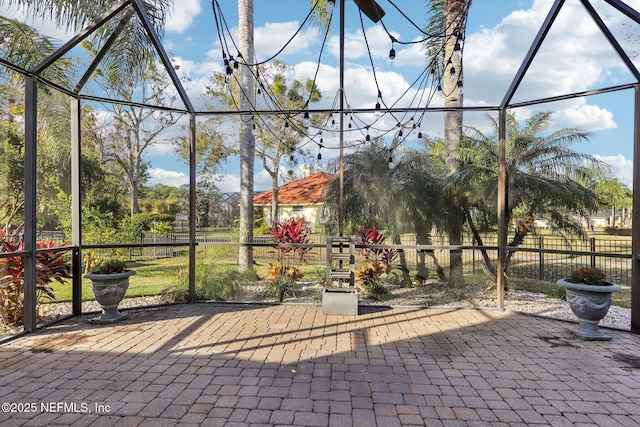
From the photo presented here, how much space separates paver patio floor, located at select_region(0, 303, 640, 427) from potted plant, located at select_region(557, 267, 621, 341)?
18 cm

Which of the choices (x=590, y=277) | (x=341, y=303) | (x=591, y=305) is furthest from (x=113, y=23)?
(x=591, y=305)

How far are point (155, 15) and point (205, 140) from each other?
8.39 m

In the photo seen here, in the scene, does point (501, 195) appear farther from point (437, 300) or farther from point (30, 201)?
point (30, 201)

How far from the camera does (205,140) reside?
13.8m

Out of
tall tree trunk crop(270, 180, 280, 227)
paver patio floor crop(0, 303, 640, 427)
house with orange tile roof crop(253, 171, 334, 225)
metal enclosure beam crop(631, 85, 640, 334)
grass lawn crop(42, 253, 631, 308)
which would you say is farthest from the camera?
tall tree trunk crop(270, 180, 280, 227)

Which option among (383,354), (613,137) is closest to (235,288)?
(383,354)

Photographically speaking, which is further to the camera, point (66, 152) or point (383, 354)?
point (66, 152)

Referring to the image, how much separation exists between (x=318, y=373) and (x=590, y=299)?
9.97 feet

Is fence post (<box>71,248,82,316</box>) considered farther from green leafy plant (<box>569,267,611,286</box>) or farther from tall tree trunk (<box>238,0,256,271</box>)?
green leafy plant (<box>569,267,611,286</box>)

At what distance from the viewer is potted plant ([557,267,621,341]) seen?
11.8ft

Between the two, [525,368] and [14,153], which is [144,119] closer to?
[14,153]

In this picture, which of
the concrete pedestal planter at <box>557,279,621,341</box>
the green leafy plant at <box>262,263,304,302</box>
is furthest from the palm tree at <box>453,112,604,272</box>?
the green leafy plant at <box>262,263,304,302</box>

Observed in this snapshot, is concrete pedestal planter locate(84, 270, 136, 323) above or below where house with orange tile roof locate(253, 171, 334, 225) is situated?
below

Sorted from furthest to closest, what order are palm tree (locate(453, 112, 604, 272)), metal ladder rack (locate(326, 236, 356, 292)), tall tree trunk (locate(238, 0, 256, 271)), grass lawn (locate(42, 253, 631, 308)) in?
tall tree trunk (locate(238, 0, 256, 271)) < grass lawn (locate(42, 253, 631, 308)) < palm tree (locate(453, 112, 604, 272)) < metal ladder rack (locate(326, 236, 356, 292))
